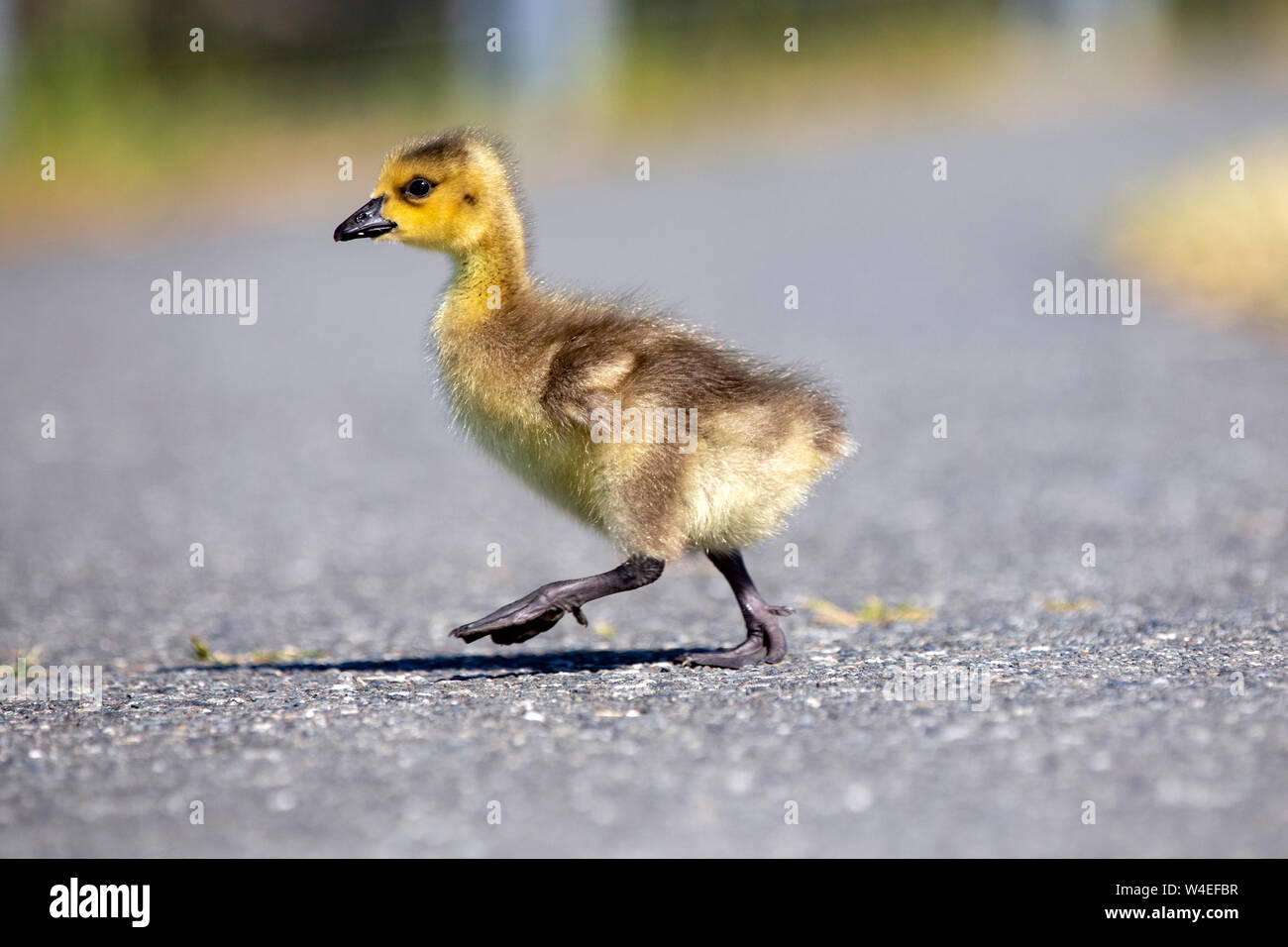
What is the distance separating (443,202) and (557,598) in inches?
50.5

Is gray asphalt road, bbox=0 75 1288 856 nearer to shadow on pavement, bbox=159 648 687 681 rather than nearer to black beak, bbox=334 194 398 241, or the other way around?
shadow on pavement, bbox=159 648 687 681

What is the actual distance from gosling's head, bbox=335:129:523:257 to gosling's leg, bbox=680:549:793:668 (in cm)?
116

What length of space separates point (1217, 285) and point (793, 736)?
29.6ft

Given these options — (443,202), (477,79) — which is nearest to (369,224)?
(443,202)

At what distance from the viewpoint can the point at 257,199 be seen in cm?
1888

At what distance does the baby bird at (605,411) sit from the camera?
4.43m

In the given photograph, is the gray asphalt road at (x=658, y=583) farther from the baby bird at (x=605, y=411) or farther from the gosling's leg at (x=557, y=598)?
the baby bird at (x=605, y=411)

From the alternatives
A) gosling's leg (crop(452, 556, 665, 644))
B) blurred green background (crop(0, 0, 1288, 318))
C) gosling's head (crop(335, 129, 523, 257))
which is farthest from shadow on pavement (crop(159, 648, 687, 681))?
blurred green background (crop(0, 0, 1288, 318))

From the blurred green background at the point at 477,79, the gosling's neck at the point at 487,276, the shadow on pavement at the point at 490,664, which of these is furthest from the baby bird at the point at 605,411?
the blurred green background at the point at 477,79

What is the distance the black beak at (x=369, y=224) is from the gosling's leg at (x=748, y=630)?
4.58 feet

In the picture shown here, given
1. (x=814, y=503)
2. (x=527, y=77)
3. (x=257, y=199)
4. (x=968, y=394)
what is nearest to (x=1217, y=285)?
(x=968, y=394)

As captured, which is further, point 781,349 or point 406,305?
point 406,305

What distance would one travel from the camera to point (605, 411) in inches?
173
